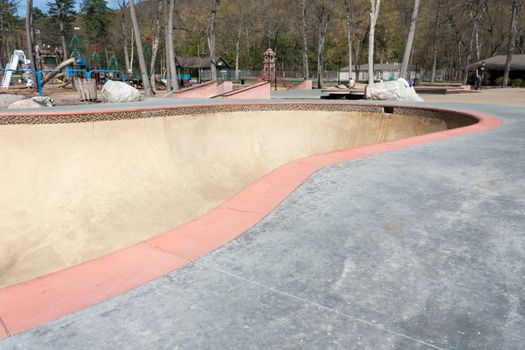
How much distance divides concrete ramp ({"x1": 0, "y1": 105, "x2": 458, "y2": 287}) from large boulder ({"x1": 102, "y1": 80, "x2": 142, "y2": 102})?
6.10 metres

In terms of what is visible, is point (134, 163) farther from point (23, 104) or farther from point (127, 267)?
point (23, 104)

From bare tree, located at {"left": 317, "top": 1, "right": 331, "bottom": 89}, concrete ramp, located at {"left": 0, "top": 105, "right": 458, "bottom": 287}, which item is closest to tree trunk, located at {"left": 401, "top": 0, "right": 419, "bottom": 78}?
concrete ramp, located at {"left": 0, "top": 105, "right": 458, "bottom": 287}

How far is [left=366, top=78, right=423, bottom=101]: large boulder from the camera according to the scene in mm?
14750

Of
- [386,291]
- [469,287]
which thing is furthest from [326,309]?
[469,287]

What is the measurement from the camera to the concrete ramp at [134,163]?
557 centimetres

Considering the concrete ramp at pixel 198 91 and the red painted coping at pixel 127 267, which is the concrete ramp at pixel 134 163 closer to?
the red painted coping at pixel 127 267

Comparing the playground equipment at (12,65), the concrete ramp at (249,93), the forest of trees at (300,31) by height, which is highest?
the forest of trees at (300,31)

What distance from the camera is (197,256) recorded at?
2.22 meters

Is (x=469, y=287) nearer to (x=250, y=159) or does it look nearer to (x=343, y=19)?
(x=250, y=159)

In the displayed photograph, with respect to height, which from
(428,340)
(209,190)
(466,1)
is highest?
(466,1)

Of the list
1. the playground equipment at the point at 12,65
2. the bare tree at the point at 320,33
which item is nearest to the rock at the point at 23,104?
the playground equipment at the point at 12,65

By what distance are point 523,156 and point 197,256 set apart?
14.0 feet

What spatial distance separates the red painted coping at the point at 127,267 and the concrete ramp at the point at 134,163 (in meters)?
3.13

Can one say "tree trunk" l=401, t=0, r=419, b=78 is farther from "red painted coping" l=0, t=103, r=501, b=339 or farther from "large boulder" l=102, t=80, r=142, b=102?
"red painted coping" l=0, t=103, r=501, b=339
